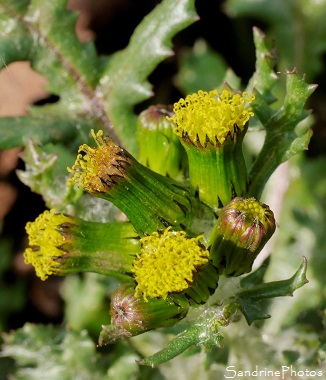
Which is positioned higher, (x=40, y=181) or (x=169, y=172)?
(x=169, y=172)

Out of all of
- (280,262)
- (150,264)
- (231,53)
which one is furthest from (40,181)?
(231,53)

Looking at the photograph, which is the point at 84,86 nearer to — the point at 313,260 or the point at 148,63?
the point at 148,63

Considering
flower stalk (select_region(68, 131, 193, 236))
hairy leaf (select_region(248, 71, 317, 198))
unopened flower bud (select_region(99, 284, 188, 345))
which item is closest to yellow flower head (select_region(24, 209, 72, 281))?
flower stalk (select_region(68, 131, 193, 236))

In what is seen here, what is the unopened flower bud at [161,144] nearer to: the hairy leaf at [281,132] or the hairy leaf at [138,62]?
the hairy leaf at [281,132]

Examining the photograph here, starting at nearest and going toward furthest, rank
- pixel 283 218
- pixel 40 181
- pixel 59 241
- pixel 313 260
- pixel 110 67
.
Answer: pixel 59 241 → pixel 40 181 → pixel 110 67 → pixel 313 260 → pixel 283 218

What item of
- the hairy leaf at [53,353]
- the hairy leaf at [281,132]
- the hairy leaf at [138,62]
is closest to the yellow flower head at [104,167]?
the hairy leaf at [281,132]

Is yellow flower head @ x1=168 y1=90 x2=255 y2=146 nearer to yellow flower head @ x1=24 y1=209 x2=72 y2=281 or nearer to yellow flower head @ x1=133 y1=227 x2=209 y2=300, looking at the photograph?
yellow flower head @ x1=133 y1=227 x2=209 y2=300

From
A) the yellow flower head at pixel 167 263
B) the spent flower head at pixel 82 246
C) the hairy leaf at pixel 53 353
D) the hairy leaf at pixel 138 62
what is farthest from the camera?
the hairy leaf at pixel 53 353

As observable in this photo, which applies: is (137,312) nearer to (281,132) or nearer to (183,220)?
(183,220)
